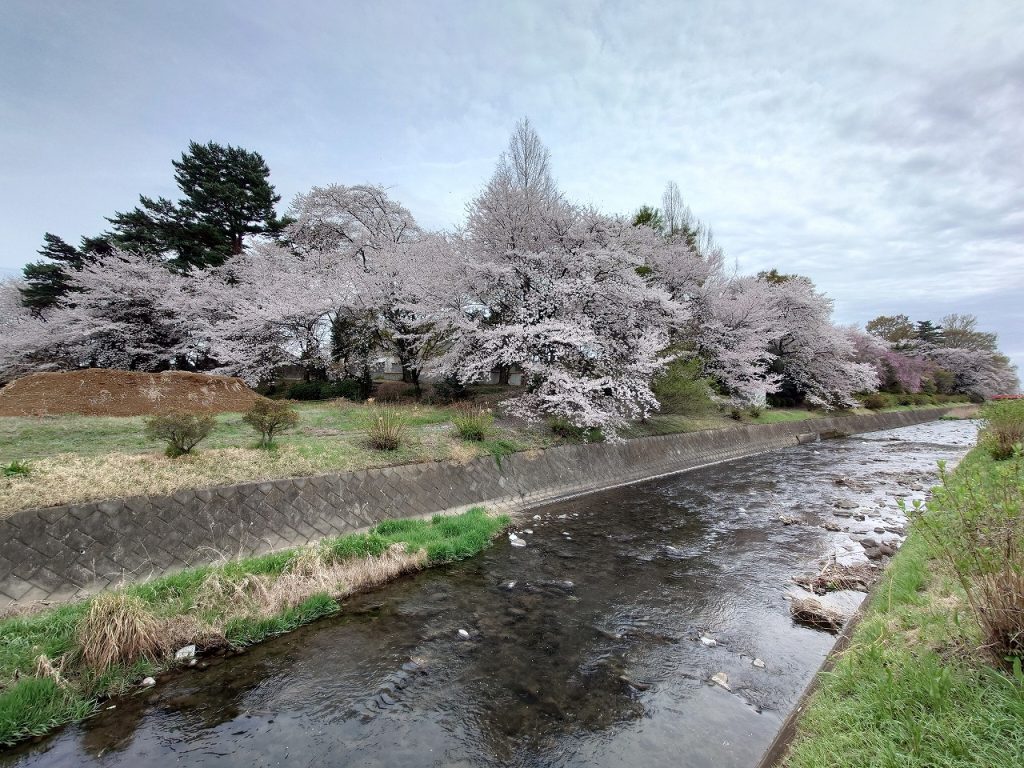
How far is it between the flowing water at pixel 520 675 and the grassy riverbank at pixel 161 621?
28 centimetres

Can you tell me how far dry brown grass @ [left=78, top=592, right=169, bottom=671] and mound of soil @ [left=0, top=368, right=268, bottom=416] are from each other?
35.3 feet

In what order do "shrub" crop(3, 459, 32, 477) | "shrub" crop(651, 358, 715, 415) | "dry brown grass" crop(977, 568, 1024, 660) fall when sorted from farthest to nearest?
1. "shrub" crop(651, 358, 715, 415)
2. "shrub" crop(3, 459, 32, 477)
3. "dry brown grass" crop(977, 568, 1024, 660)

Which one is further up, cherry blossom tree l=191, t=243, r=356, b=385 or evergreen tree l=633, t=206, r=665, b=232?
evergreen tree l=633, t=206, r=665, b=232

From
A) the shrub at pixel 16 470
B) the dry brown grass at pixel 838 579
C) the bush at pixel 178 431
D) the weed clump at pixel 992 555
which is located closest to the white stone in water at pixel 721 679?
the weed clump at pixel 992 555

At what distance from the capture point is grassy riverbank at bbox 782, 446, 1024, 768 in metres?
2.58

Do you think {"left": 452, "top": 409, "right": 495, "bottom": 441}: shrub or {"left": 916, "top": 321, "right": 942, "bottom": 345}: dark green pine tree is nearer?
{"left": 452, "top": 409, "right": 495, "bottom": 441}: shrub

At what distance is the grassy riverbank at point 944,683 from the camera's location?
2576 mm

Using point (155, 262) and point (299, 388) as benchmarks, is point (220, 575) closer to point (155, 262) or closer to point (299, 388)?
point (299, 388)

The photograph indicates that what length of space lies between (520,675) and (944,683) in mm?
3765

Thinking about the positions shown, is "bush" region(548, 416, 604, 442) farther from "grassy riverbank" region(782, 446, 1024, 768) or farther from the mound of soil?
"grassy riverbank" region(782, 446, 1024, 768)

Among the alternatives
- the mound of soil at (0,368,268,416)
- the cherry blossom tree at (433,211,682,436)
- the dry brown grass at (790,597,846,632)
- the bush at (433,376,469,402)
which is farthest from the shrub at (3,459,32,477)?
the bush at (433,376,469,402)

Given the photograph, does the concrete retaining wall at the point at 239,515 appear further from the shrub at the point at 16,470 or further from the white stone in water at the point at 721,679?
the white stone in water at the point at 721,679

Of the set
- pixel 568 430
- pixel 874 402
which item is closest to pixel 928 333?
pixel 874 402

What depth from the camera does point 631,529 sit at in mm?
10508
